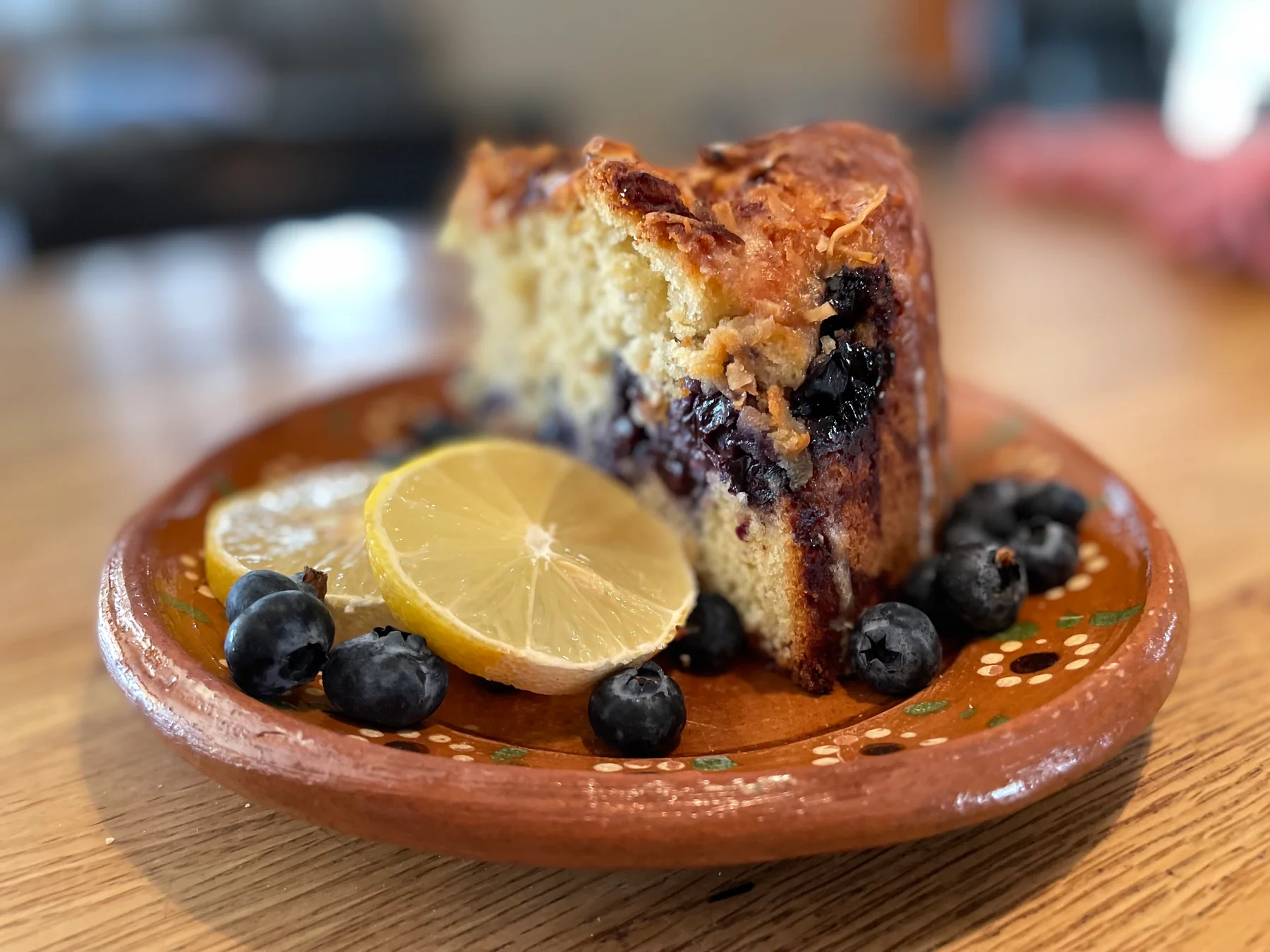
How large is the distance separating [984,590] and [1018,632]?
0.22ft

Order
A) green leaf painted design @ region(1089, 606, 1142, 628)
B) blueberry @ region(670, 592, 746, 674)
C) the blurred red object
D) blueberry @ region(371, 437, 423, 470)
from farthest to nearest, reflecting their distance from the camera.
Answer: the blurred red object → blueberry @ region(371, 437, 423, 470) → blueberry @ region(670, 592, 746, 674) → green leaf painted design @ region(1089, 606, 1142, 628)

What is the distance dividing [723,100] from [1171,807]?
6191mm

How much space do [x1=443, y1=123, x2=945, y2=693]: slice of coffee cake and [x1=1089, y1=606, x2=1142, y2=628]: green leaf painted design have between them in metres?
0.28

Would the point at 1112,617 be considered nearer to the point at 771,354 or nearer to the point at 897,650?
the point at 897,650

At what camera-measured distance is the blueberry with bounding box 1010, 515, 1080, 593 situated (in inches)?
53.2

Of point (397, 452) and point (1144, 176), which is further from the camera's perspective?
point (1144, 176)

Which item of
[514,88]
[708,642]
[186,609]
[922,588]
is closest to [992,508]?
[922,588]

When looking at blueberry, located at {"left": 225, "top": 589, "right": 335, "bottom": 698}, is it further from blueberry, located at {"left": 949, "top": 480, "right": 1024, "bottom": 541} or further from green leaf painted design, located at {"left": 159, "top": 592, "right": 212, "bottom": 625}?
blueberry, located at {"left": 949, "top": 480, "right": 1024, "bottom": 541}

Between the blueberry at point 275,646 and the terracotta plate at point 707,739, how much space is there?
0.03m

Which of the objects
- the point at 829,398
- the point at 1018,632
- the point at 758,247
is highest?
the point at 758,247

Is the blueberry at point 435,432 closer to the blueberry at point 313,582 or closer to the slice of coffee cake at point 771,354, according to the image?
the slice of coffee cake at point 771,354

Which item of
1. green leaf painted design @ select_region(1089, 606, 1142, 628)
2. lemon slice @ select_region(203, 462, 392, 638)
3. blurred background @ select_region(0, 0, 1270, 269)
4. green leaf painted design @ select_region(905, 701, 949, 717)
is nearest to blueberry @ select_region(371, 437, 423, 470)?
lemon slice @ select_region(203, 462, 392, 638)

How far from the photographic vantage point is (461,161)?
3.62 metres

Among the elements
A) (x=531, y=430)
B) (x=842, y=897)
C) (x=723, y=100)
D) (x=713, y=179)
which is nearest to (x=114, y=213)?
(x=723, y=100)
